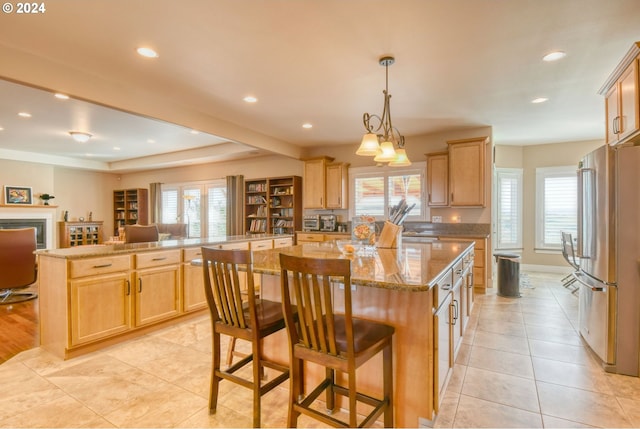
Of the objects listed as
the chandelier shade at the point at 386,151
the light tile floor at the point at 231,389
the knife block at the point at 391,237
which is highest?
the chandelier shade at the point at 386,151

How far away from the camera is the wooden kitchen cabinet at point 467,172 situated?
4961 millimetres

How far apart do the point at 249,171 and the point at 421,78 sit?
198 inches

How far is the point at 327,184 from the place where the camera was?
637 centimetres

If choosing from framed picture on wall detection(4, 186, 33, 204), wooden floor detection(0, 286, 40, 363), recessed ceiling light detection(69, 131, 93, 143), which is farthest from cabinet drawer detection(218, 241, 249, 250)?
framed picture on wall detection(4, 186, 33, 204)

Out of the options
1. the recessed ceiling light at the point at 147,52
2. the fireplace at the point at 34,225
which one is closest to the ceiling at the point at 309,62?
the recessed ceiling light at the point at 147,52

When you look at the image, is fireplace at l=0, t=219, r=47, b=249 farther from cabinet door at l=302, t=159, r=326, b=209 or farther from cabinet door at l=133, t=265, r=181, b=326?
cabinet door at l=302, t=159, r=326, b=209

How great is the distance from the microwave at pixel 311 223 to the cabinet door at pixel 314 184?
225mm

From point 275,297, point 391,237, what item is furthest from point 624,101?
point 275,297

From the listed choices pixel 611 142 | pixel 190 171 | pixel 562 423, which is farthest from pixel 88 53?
pixel 190 171

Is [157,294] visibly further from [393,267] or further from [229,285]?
[393,267]

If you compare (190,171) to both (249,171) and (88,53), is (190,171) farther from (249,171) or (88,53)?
(88,53)

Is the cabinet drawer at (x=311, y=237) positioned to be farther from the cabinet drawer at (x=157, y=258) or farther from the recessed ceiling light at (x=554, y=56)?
the recessed ceiling light at (x=554, y=56)

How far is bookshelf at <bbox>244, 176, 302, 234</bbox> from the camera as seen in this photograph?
6.74 m

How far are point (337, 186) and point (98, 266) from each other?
4.25 meters
